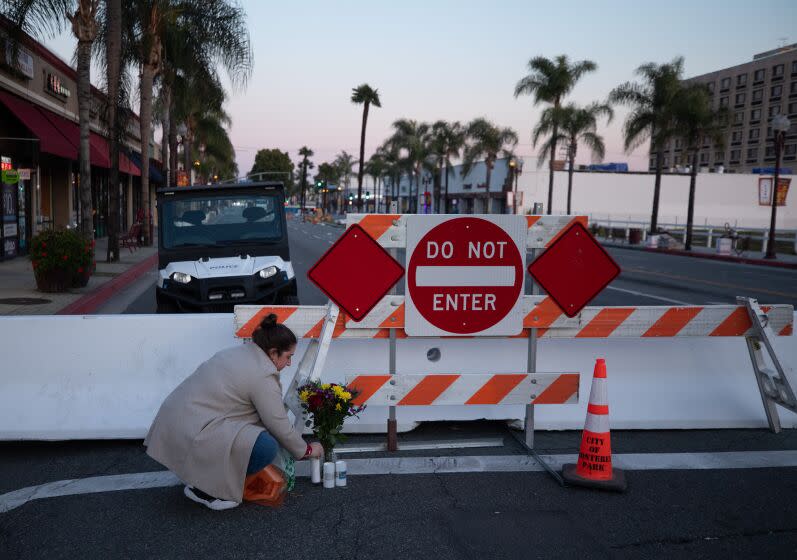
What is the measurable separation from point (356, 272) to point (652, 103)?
129 feet

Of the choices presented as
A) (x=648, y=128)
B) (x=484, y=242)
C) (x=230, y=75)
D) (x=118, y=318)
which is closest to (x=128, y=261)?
(x=230, y=75)

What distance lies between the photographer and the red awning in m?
18.7

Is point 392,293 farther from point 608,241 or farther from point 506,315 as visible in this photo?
point 608,241

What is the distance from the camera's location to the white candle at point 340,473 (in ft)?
15.4

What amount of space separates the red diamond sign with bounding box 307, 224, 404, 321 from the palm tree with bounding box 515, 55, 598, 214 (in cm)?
4675

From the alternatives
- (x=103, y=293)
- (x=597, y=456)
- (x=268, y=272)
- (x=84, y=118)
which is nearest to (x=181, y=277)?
(x=268, y=272)

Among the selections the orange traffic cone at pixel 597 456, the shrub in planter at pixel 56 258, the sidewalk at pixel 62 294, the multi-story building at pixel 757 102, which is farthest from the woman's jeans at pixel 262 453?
the multi-story building at pixel 757 102

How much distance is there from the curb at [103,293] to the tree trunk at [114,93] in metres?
1.55

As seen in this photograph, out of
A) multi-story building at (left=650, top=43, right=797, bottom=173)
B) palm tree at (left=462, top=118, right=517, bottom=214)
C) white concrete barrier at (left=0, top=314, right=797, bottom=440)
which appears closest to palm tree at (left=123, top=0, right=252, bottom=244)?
white concrete barrier at (left=0, top=314, right=797, bottom=440)

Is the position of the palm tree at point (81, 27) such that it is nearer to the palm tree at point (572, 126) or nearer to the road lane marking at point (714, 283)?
the road lane marking at point (714, 283)

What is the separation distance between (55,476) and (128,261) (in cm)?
1774

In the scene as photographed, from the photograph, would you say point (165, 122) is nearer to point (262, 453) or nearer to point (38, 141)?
point (38, 141)

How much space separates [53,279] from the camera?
13562 mm

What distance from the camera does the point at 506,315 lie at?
17.6ft
